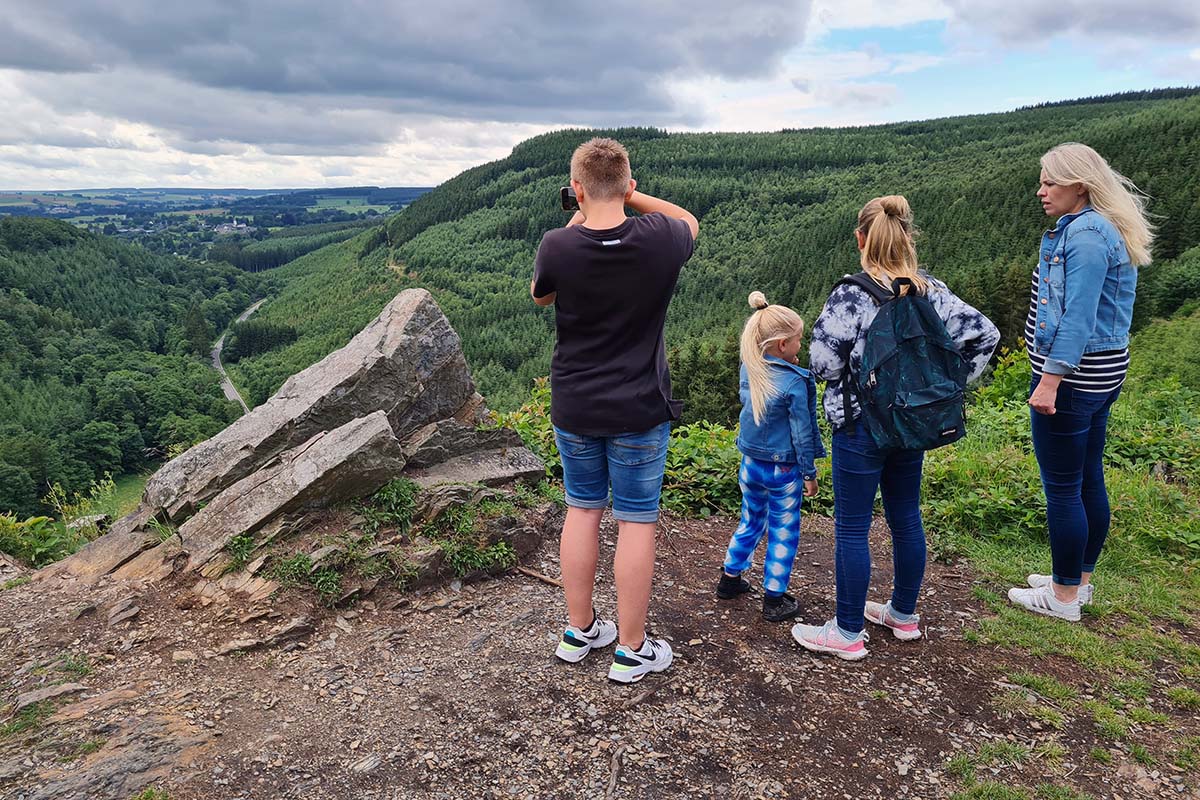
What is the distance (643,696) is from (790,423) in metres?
1.76

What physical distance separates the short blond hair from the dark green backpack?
1.33m

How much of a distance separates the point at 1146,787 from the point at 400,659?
3.67m

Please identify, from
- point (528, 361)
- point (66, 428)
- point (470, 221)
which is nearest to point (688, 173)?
point (470, 221)

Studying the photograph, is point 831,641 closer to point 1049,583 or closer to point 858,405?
point 858,405

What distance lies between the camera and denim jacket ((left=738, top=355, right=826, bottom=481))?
4.09 metres

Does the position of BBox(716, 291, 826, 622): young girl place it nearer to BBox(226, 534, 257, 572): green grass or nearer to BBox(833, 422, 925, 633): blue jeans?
BBox(833, 422, 925, 633): blue jeans

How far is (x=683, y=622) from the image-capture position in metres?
4.41

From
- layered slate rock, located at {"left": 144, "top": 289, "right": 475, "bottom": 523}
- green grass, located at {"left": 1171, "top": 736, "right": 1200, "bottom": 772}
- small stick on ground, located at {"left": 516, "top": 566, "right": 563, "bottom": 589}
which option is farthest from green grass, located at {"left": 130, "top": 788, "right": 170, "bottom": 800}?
green grass, located at {"left": 1171, "top": 736, "right": 1200, "bottom": 772}

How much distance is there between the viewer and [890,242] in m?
3.44

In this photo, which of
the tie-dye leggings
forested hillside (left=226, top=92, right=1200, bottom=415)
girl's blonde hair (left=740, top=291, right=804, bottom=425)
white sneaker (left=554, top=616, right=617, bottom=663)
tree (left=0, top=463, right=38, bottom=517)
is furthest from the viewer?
forested hillside (left=226, top=92, right=1200, bottom=415)

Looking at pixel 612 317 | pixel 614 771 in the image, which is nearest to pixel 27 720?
pixel 614 771

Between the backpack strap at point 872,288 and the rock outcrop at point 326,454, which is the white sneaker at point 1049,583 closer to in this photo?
the backpack strap at point 872,288

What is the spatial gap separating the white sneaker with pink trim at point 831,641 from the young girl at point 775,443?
1.00ft

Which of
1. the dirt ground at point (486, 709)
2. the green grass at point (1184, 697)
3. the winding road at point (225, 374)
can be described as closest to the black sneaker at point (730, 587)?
the dirt ground at point (486, 709)
